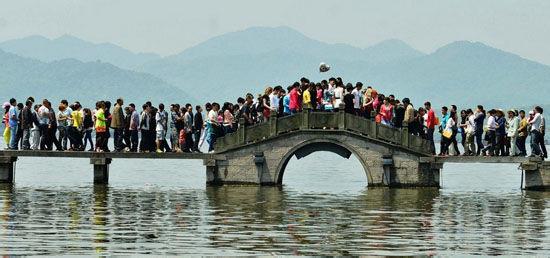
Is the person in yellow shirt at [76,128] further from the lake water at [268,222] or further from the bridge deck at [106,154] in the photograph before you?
the lake water at [268,222]

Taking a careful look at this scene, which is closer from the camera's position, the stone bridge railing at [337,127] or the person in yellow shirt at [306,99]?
the person in yellow shirt at [306,99]

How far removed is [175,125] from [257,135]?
3.38m

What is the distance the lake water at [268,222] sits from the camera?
88.8 feet

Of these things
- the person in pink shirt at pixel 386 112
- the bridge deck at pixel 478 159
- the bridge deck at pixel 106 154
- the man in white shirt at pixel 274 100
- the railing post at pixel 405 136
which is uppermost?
the man in white shirt at pixel 274 100

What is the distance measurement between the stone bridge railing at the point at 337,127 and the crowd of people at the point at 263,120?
0.92ft

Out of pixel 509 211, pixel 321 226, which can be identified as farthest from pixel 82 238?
pixel 509 211

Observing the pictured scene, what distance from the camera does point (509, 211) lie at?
3775 cm

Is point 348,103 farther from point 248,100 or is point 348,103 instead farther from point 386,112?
point 248,100

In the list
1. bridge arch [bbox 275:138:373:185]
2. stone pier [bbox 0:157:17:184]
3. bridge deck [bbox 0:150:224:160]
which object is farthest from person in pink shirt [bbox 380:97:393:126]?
stone pier [bbox 0:157:17:184]

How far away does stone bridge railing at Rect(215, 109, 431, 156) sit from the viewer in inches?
1816

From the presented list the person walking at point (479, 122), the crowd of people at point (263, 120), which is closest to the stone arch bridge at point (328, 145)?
the crowd of people at point (263, 120)

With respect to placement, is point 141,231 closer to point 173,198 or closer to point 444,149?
point 173,198

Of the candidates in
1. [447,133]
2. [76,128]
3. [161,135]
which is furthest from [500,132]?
[76,128]

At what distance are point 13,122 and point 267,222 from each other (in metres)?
17.1
